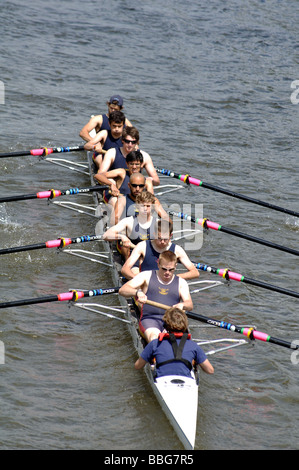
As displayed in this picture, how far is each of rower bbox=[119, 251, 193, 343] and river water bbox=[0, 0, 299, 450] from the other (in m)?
0.76

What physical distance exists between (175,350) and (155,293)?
102cm

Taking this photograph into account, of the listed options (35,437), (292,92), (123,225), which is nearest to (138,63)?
(292,92)

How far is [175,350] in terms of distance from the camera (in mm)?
7910

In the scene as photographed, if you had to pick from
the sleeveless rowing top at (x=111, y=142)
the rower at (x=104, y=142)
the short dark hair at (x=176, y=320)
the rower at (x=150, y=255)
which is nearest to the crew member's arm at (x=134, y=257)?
the rower at (x=150, y=255)

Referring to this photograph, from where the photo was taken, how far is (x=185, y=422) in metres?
7.58

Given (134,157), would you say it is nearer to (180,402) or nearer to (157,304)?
(157,304)

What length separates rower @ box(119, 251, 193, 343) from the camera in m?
8.63

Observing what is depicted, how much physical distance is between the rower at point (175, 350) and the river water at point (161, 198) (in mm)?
687

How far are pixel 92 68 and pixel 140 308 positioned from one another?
14187mm
